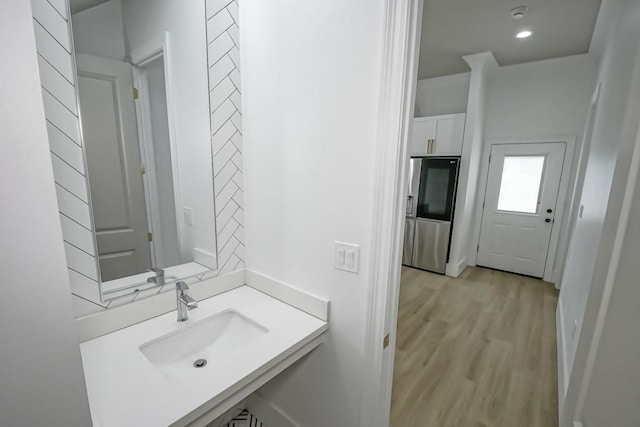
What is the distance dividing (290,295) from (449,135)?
3.51 metres

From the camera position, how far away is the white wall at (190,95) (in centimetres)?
124

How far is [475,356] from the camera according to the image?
7.34ft

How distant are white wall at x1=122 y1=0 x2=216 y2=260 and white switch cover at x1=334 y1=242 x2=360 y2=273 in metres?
0.73

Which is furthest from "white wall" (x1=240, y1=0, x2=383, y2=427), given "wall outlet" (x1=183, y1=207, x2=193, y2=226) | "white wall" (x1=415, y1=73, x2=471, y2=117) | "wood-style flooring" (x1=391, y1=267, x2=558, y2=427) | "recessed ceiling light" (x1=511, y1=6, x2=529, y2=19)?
"white wall" (x1=415, y1=73, x2=471, y2=117)

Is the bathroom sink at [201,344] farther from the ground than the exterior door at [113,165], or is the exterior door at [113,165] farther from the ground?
the exterior door at [113,165]

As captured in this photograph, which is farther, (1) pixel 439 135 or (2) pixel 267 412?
(1) pixel 439 135

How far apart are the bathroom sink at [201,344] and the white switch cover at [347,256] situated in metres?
0.46

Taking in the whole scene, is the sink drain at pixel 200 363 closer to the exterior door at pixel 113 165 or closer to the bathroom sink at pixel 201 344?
the bathroom sink at pixel 201 344

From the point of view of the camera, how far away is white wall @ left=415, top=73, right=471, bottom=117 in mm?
3953

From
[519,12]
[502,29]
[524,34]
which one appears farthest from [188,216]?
[524,34]

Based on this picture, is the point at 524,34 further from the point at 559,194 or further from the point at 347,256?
the point at 347,256

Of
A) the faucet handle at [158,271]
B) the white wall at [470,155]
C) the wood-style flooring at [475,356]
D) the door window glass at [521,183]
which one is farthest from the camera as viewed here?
the door window glass at [521,183]

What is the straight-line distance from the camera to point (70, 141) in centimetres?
96

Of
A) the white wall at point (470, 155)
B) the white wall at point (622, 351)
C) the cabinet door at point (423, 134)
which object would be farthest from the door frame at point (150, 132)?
the white wall at point (470, 155)
